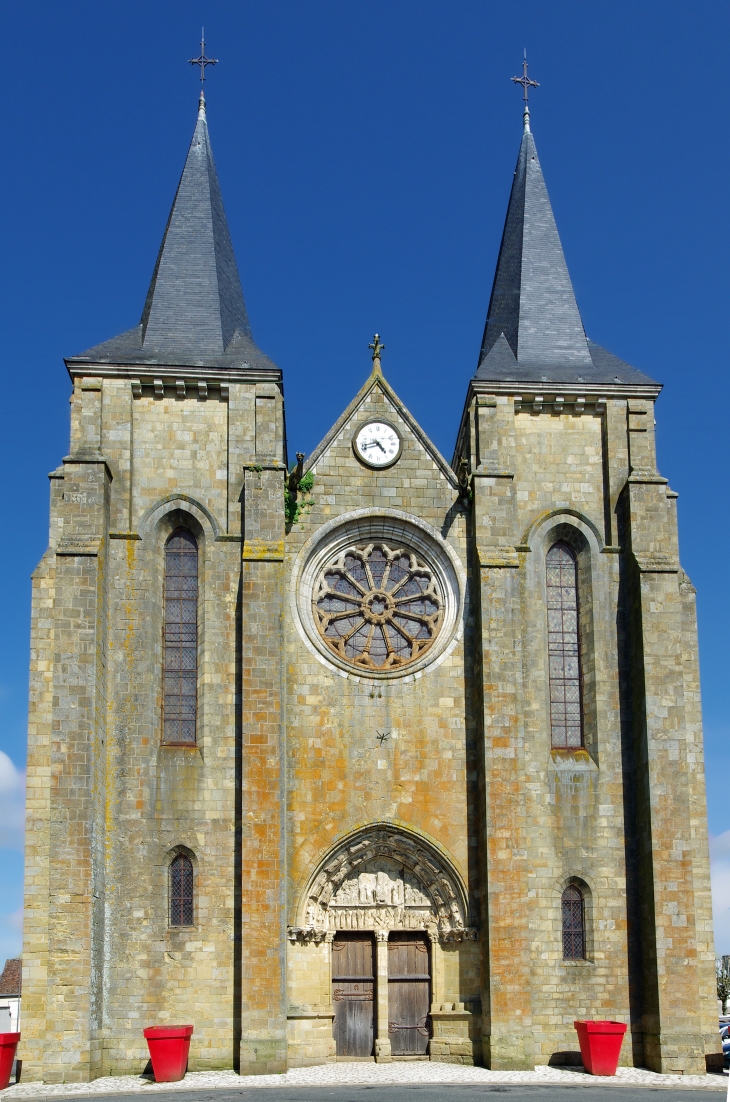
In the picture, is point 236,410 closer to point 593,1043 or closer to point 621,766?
point 621,766

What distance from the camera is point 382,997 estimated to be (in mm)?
20078

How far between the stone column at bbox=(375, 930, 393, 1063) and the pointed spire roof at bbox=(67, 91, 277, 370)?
958 cm

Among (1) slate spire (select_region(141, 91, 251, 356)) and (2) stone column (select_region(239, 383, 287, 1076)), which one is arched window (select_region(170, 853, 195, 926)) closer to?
(2) stone column (select_region(239, 383, 287, 1076))

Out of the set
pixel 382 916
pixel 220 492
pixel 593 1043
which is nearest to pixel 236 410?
pixel 220 492

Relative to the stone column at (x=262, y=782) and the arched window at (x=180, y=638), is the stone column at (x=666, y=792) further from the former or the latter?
the arched window at (x=180, y=638)

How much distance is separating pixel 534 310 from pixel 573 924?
36.5 feet

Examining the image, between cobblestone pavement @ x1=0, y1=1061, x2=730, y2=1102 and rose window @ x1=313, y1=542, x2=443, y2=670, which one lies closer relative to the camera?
cobblestone pavement @ x1=0, y1=1061, x2=730, y2=1102

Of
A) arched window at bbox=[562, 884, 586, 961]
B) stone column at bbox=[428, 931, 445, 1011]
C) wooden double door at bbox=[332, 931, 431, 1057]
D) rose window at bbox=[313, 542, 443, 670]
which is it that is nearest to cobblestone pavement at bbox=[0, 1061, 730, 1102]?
wooden double door at bbox=[332, 931, 431, 1057]

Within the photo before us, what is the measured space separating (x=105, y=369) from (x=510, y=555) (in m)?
7.36

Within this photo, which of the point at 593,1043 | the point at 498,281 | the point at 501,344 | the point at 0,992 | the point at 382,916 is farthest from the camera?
the point at 0,992

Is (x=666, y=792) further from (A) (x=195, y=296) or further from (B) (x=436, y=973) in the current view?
(A) (x=195, y=296)

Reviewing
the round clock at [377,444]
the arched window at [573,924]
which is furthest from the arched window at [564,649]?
the round clock at [377,444]

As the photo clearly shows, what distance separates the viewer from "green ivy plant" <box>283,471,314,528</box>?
21625 mm

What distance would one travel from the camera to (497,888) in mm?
19547
